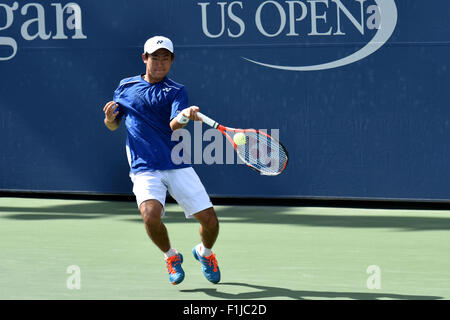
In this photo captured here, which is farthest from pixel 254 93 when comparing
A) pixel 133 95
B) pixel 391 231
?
pixel 133 95

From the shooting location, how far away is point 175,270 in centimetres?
714

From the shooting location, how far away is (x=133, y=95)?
723cm

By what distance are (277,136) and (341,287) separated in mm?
4478

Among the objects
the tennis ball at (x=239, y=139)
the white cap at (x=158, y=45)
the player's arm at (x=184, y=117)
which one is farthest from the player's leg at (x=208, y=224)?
the white cap at (x=158, y=45)

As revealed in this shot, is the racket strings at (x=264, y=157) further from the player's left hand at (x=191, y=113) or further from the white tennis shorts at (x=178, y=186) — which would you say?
the player's left hand at (x=191, y=113)

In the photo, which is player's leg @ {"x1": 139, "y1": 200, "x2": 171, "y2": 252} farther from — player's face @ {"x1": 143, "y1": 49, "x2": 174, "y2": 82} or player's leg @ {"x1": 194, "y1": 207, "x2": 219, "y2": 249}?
player's face @ {"x1": 143, "y1": 49, "x2": 174, "y2": 82}

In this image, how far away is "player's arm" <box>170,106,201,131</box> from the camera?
22.0ft

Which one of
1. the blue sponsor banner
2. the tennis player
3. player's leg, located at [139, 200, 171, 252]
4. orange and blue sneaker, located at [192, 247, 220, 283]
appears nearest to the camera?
player's leg, located at [139, 200, 171, 252]

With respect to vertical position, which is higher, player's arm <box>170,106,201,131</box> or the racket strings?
player's arm <box>170,106,201,131</box>

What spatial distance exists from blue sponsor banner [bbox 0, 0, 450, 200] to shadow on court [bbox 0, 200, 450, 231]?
0.32 meters

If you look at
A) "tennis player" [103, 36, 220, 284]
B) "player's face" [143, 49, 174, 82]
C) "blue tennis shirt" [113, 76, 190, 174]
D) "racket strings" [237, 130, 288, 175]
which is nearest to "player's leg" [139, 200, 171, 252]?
"tennis player" [103, 36, 220, 284]

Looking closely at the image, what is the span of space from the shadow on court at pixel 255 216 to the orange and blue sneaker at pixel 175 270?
3.45 metres

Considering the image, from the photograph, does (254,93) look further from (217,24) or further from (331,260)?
(331,260)

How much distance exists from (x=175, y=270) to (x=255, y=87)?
477cm
